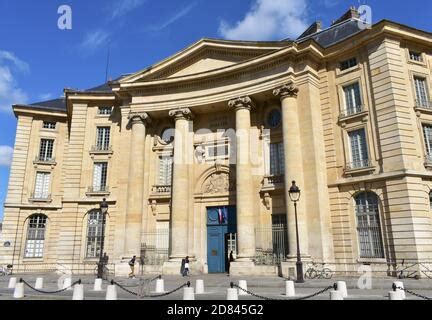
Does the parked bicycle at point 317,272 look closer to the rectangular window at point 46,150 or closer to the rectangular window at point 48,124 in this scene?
the rectangular window at point 46,150

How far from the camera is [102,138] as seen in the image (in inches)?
1120

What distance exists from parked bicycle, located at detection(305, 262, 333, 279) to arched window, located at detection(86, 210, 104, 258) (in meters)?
14.6

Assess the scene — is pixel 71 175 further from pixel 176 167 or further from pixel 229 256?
pixel 229 256

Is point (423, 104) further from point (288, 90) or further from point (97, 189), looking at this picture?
point (97, 189)

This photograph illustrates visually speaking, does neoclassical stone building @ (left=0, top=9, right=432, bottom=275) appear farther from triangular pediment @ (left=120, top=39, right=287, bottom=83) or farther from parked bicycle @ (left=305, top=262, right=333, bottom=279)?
parked bicycle @ (left=305, top=262, right=333, bottom=279)

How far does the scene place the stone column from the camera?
774 inches

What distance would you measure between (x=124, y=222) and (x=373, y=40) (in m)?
18.9

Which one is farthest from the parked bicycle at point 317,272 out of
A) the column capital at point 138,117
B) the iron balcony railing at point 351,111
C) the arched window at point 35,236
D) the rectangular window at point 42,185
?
the rectangular window at point 42,185

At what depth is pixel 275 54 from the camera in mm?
22062

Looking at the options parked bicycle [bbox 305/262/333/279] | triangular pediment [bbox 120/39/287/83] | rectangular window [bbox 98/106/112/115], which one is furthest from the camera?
rectangular window [bbox 98/106/112/115]

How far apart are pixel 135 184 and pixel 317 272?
1270 centimetres

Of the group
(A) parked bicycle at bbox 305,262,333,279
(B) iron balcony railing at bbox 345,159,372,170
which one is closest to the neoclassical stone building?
(B) iron balcony railing at bbox 345,159,372,170

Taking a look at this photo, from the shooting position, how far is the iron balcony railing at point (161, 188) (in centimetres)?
2535

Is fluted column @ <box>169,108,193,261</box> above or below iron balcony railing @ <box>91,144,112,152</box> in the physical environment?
below
